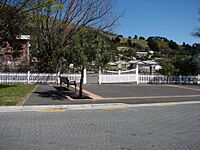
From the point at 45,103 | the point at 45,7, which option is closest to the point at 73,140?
the point at 45,103

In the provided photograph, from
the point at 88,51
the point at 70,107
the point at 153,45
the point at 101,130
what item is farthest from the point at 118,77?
the point at 153,45

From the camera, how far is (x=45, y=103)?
13.7m

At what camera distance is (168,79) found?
27.7 metres

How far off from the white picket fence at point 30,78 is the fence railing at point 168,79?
223 inches

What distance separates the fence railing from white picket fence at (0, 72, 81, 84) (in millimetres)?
5664

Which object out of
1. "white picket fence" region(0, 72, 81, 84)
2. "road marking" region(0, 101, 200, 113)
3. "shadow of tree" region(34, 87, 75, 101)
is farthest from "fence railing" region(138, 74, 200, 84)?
"road marking" region(0, 101, 200, 113)

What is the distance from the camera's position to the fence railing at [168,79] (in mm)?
27016

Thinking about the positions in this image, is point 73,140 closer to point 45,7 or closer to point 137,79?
point 45,7

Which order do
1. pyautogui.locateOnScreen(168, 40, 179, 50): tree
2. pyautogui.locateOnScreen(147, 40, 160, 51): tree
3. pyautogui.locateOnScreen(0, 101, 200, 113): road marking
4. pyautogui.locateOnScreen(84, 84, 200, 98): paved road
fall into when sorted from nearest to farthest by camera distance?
pyautogui.locateOnScreen(0, 101, 200, 113): road marking
pyautogui.locateOnScreen(84, 84, 200, 98): paved road
pyautogui.locateOnScreen(168, 40, 179, 50): tree
pyautogui.locateOnScreen(147, 40, 160, 51): tree

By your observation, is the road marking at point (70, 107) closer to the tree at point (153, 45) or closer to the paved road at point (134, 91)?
the paved road at point (134, 91)

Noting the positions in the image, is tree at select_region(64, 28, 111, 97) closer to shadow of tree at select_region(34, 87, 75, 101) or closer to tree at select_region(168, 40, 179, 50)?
shadow of tree at select_region(34, 87, 75, 101)

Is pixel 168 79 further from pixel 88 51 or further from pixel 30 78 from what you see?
pixel 88 51

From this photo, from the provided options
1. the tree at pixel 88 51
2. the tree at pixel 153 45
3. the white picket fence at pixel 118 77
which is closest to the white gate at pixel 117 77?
the white picket fence at pixel 118 77

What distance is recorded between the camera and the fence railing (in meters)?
27.0
